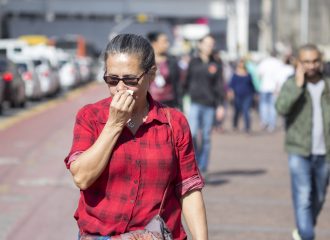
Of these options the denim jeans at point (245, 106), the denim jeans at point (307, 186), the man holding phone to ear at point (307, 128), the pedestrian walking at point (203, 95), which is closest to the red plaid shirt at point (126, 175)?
the man holding phone to ear at point (307, 128)

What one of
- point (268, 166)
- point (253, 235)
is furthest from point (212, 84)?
point (253, 235)

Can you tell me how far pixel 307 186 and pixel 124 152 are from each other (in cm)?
384

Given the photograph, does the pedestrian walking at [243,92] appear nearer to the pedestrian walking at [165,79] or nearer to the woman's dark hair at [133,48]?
the pedestrian walking at [165,79]

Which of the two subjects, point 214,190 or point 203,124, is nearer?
point 214,190

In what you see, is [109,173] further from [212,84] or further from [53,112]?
[53,112]

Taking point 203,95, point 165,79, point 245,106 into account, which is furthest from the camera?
Result: point 245,106

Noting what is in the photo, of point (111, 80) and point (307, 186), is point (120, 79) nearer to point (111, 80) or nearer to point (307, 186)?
point (111, 80)

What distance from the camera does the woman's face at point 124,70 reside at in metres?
4.10

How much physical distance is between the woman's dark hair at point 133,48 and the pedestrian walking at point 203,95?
8073mm

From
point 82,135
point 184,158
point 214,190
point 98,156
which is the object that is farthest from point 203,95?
point 98,156

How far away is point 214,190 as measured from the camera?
39.5 feet

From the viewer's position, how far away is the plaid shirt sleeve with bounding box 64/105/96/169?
13.6 ft

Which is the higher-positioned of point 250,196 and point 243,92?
point 250,196

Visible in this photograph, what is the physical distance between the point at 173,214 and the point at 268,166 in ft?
35.6
